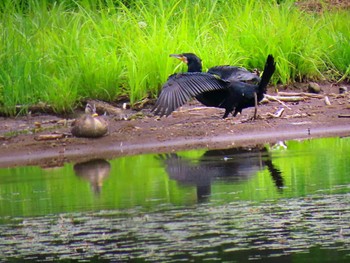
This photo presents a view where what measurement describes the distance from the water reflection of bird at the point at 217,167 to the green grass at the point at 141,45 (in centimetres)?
238

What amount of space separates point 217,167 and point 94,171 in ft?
3.65

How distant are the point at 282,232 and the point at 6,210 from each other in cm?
220

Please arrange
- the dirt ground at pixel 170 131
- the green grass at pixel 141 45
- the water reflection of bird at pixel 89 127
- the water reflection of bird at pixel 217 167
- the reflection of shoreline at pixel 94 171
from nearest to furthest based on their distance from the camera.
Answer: the water reflection of bird at pixel 217 167, the reflection of shoreline at pixel 94 171, the dirt ground at pixel 170 131, the water reflection of bird at pixel 89 127, the green grass at pixel 141 45

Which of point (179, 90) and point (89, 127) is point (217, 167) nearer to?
point (179, 90)

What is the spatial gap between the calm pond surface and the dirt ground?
25.0 inches

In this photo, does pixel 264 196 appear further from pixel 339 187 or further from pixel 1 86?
pixel 1 86

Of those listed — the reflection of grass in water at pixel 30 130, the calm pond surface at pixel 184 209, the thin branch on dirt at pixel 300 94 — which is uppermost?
the thin branch on dirt at pixel 300 94

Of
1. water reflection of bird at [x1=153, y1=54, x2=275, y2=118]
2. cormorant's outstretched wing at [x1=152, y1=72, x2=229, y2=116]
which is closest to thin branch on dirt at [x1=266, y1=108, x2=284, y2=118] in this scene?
water reflection of bird at [x1=153, y1=54, x2=275, y2=118]

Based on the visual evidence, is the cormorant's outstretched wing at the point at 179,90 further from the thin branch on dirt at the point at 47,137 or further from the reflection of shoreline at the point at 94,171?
the thin branch on dirt at the point at 47,137

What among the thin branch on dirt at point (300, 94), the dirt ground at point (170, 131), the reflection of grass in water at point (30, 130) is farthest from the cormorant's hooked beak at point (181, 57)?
the thin branch on dirt at point (300, 94)

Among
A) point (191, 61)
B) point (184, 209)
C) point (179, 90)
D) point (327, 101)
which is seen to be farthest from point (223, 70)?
point (184, 209)

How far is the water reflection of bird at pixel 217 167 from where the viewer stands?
775 cm

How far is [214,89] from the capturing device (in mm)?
10430

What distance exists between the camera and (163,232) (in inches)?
237
